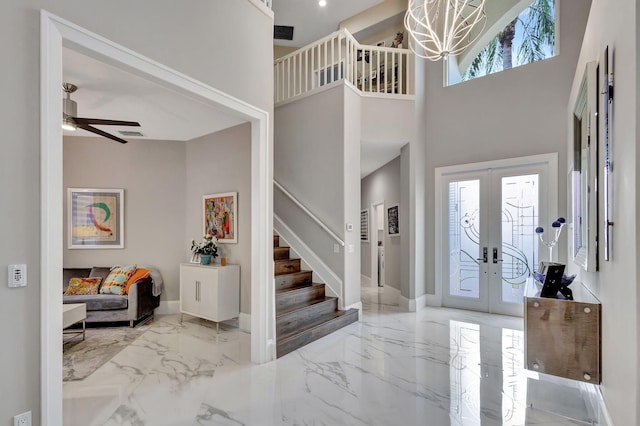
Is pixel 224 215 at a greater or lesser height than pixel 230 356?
greater

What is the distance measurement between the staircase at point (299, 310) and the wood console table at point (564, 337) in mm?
2280

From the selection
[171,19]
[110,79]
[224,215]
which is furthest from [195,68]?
Result: [224,215]

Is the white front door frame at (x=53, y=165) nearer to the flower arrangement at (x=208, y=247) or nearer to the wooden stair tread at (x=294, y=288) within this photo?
the wooden stair tread at (x=294, y=288)

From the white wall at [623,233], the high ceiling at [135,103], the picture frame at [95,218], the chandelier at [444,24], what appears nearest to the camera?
the white wall at [623,233]

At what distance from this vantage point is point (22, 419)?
1653 mm

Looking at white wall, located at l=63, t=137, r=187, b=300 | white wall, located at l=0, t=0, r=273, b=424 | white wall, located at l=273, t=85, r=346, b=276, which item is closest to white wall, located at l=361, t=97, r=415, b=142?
white wall, located at l=273, t=85, r=346, b=276

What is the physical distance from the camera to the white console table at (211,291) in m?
4.55

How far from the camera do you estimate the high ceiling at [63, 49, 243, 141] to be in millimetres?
3045

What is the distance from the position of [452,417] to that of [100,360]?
11.1 ft

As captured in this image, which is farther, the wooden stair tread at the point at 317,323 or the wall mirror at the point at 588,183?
the wooden stair tread at the point at 317,323

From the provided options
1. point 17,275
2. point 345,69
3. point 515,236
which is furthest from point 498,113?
point 17,275

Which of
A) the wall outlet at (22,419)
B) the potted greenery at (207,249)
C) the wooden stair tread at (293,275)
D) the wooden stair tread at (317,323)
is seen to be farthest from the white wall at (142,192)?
the wall outlet at (22,419)

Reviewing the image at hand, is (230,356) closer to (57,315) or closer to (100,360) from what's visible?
(100,360)

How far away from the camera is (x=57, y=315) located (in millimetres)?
1800
